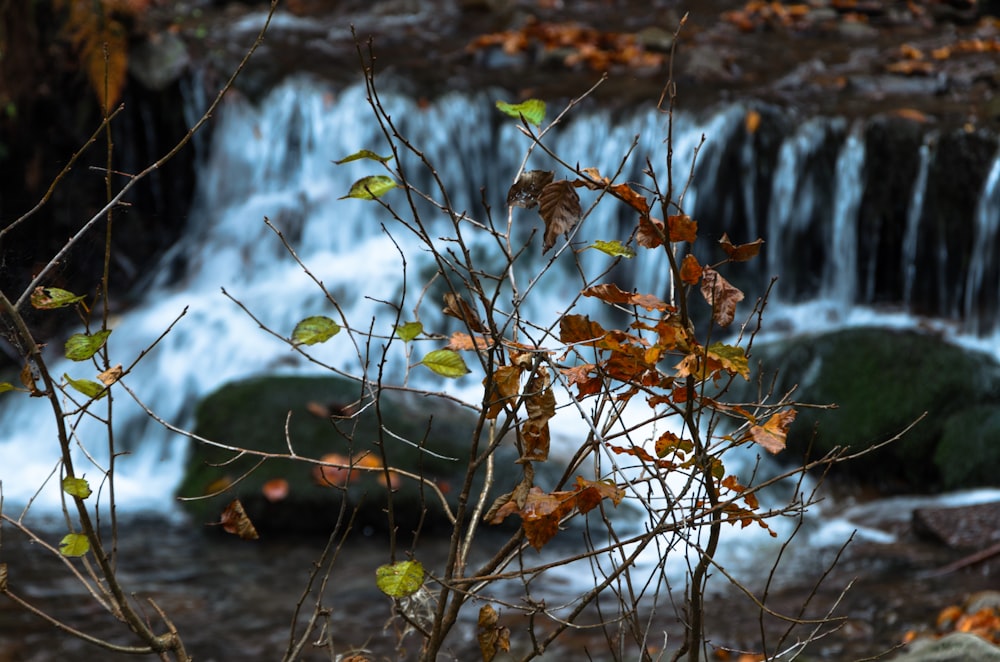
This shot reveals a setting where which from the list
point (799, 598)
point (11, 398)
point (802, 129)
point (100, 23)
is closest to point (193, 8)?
point (100, 23)

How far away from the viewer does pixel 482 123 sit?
8859 millimetres

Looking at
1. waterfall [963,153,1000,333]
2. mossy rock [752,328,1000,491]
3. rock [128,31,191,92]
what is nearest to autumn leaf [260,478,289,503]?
mossy rock [752,328,1000,491]

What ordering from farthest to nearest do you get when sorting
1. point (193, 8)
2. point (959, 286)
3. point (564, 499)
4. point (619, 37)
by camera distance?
point (193, 8)
point (619, 37)
point (959, 286)
point (564, 499)

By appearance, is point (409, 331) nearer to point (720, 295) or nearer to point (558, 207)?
point (558, 207)

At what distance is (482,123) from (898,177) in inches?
128

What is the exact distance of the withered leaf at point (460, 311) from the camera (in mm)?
1765

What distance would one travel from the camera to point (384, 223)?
701 centimetres

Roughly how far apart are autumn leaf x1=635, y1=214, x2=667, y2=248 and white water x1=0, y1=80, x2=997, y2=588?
483 cm

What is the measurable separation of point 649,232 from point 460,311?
34 cm

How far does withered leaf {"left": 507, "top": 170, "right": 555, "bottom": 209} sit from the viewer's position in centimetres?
179

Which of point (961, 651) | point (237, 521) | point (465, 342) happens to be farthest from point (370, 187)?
point (961, 651)

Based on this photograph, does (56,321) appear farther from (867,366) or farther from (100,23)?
(100,23)

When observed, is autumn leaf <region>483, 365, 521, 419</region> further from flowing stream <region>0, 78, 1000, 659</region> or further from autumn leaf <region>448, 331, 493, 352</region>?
flowing stream <region>0, 78, 1000, 659</region>

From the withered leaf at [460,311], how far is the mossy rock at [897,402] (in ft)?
14.3
